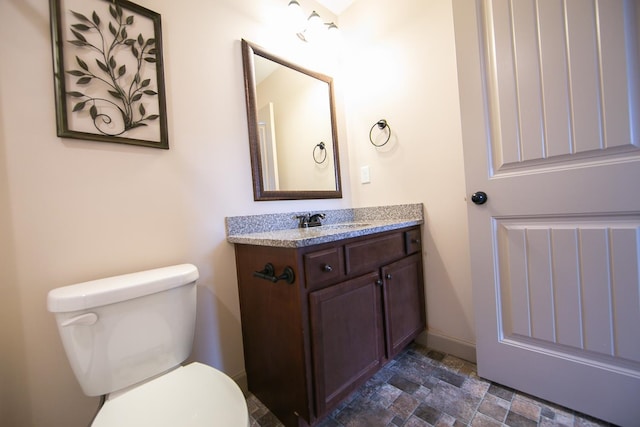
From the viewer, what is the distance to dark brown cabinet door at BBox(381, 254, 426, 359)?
4.24ft

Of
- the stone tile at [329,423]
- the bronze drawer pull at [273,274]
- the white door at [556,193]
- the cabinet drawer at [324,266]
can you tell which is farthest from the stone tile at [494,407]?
the bronze drawer pull at [273,274]

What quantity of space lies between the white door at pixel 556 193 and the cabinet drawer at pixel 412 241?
0.33 meters

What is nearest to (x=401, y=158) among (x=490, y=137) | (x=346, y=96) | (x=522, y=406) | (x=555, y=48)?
(x=490, y=137)

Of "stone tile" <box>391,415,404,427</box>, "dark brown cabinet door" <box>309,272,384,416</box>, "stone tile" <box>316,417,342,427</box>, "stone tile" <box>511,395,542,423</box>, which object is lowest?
"stone tile" <box>316,417,342,427</box>

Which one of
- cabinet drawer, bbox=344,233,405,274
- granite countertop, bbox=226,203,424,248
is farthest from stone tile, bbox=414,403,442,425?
granite countertop, bbox=226,203,424,248

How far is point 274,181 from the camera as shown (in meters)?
1.48

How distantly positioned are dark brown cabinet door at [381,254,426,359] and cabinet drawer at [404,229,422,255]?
4 centimetres

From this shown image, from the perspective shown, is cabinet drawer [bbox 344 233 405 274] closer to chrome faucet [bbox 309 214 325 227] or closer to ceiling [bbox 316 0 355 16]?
chrome faucet [bbox 309 214 325 227]

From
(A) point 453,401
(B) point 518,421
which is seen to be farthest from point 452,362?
(B) point 518,421

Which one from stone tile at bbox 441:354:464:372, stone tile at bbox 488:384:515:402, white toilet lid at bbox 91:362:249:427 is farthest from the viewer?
stone tile at bbox 441:354:464:372

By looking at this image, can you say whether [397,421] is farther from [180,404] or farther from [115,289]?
[115,289]

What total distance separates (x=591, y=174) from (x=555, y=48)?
510 millimetres

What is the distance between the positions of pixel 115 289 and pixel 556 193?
1663mm

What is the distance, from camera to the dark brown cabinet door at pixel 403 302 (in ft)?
4.24
